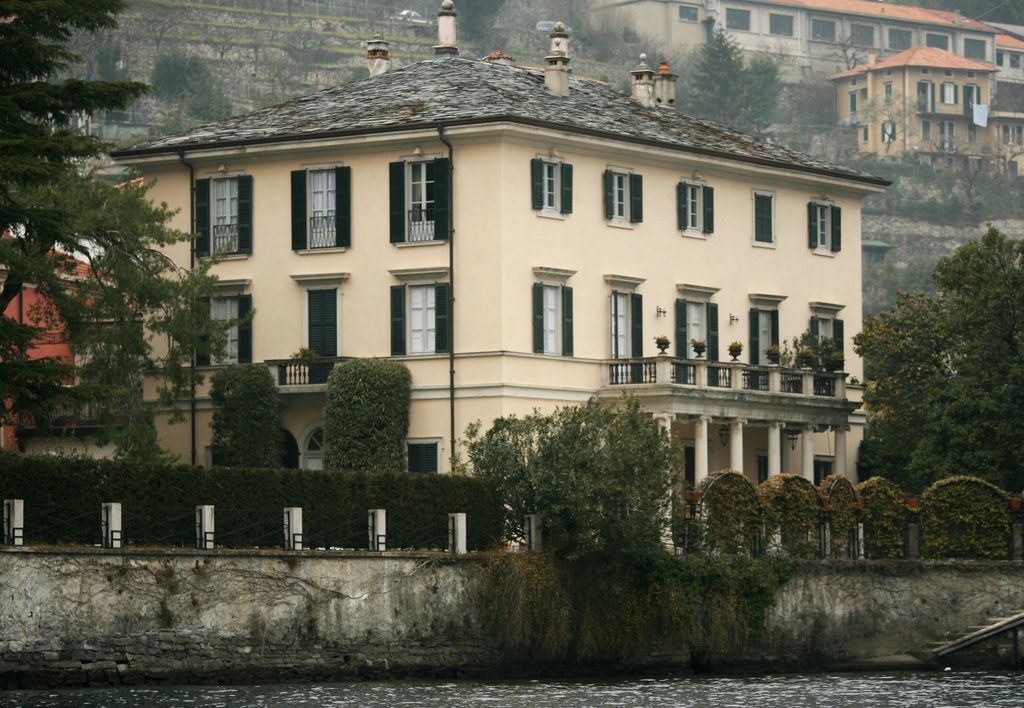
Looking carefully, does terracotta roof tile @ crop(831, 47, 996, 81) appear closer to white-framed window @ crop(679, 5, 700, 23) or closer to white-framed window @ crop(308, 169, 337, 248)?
white-framed window @ crop(679, 5, 700, 23)

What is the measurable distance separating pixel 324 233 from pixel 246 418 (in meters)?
5.42

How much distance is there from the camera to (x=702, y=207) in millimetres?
72062

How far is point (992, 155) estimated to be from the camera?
645 ft

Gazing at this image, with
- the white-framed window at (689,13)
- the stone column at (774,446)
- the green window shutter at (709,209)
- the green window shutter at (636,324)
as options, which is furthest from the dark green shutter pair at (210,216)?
the white-framed window at (689,13)

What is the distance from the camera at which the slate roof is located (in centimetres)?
6725

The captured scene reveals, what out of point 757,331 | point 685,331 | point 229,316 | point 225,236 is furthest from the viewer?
point 757,331

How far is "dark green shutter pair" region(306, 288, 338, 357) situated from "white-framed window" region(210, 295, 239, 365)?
6.65 ft

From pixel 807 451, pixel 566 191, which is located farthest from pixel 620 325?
pixel 807 451

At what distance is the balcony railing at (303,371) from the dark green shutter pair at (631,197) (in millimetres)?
8161

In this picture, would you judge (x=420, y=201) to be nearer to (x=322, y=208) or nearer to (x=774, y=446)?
(x=322, y=208)

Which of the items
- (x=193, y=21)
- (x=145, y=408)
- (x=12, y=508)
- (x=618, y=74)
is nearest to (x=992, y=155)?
(x=618, y=74)

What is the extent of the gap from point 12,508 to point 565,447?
13497 mm

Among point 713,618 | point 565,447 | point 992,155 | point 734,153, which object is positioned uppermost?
point 992,155

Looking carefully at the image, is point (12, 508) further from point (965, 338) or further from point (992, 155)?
point (992, 155)
